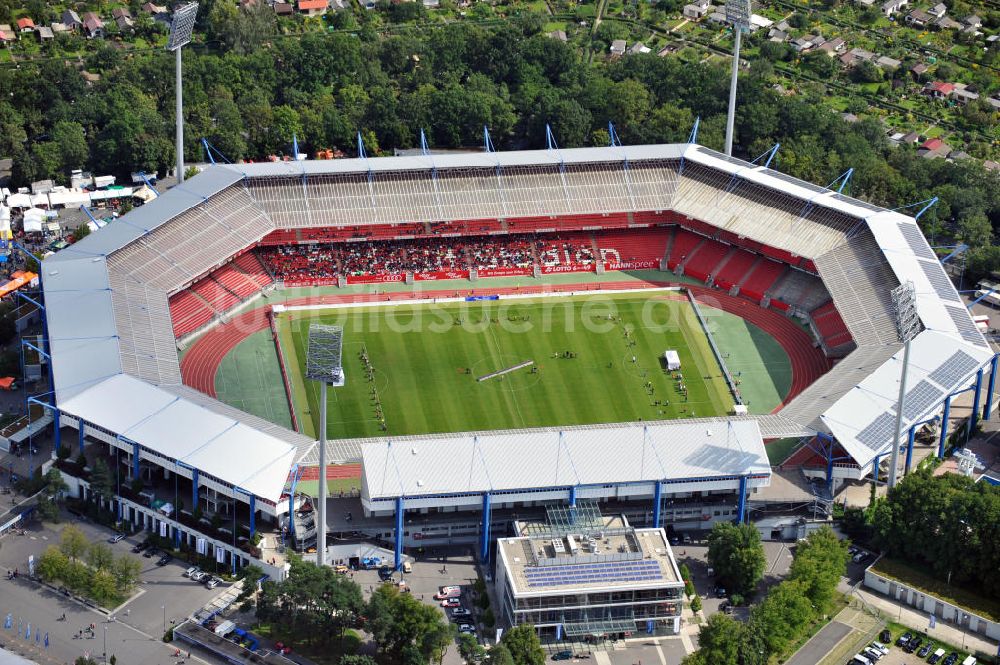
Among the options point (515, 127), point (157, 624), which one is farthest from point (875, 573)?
point (515, 127)

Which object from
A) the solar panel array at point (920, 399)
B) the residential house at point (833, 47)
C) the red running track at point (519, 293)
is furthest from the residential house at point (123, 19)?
the solar panel array at point (920, 399)

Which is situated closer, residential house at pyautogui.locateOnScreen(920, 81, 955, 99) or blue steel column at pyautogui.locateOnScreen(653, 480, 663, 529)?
blue steel column at pyautogui.locateOnScreen(653, 480, 663, 529)

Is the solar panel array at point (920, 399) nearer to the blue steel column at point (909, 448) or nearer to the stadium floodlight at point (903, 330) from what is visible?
the blue steel column at point (909, 448)

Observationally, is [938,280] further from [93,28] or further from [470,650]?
[93,28]

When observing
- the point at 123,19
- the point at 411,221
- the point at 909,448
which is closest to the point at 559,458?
the point at 909,448

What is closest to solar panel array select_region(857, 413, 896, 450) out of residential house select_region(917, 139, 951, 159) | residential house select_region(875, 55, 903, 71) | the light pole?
the light pole

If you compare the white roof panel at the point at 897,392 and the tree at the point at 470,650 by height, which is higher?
the white roof panel at the point at 897,392

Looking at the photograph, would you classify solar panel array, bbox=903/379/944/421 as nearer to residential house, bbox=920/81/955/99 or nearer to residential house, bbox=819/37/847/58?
residential house, bbox=920/81/955/99
